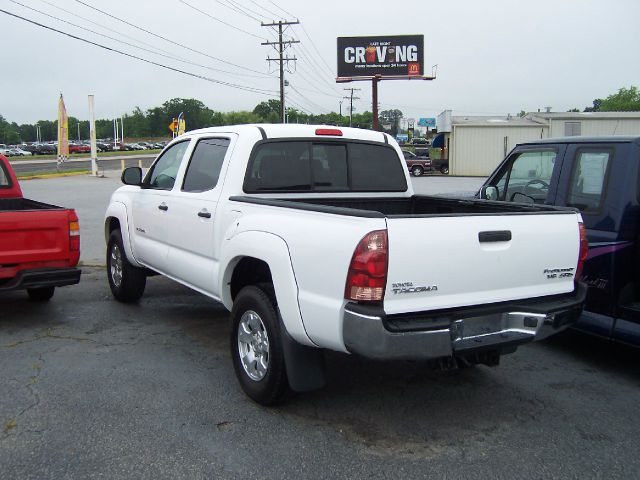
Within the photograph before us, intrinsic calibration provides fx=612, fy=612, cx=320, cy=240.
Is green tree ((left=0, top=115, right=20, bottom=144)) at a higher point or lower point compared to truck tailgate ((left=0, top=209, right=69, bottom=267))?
higher

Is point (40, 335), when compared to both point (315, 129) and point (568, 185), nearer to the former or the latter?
point (315, 129)

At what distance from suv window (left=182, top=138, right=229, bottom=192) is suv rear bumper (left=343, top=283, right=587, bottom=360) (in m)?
2.19

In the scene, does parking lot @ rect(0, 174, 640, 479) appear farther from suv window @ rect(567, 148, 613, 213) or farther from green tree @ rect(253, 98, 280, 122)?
green tree @ rect(253, 98, 280, 122)

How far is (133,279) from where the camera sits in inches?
266

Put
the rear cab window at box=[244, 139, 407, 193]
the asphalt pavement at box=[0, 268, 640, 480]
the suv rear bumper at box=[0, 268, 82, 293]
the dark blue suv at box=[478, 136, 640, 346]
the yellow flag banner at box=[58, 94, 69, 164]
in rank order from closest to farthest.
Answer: the asphalt pavement at box=[0, 268, 640, 480] < the dark blue suv at box=[478, 136, 640, 346] < the rear cab window at box=[244, 139, 407, 193] < the suv rear bumper at box=[0, 268, 82, 293] < the yellow flag banner at box=[58, 94, 69, 164]

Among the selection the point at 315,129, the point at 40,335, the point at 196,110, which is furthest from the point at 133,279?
the point at 196,110

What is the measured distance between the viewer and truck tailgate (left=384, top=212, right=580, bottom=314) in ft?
10.8

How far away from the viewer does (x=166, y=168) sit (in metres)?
6.20

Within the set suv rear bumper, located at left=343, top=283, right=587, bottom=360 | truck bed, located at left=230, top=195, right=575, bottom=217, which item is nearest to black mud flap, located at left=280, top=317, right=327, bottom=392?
suv rear bumper, located at left=343, top=283, right=587, bottom=360

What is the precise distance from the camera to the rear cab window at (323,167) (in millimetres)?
4930

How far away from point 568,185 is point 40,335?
4.99 metres

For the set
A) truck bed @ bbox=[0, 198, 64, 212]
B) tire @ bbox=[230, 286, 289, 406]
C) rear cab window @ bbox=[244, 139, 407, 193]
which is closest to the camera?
tire @ bbox=[230, 286, 289, 406]

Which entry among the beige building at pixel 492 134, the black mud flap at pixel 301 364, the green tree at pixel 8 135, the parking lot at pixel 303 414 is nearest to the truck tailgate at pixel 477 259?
the black mud flap at pixel 301 364

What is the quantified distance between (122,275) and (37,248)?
109 centimetres
